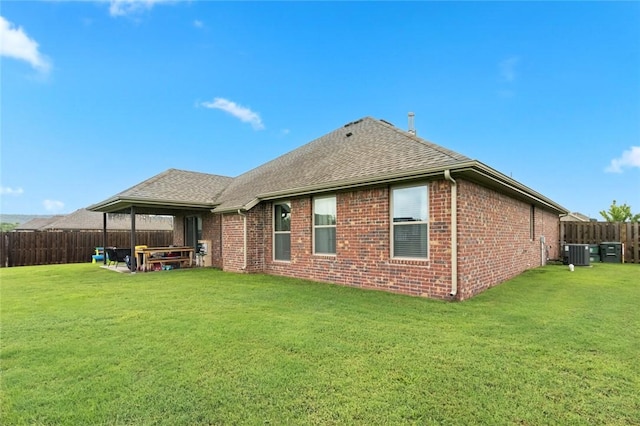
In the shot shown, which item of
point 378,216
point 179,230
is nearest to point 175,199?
point 179,230

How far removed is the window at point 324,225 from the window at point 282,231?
133 centimetres

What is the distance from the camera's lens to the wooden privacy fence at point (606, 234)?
14117mm

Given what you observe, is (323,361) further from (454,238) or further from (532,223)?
(532,223)

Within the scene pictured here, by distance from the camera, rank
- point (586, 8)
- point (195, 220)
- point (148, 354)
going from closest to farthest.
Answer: point (148, 354) → point (586, 8) → point (195, 220)

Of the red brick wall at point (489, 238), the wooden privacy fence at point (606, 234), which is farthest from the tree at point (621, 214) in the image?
the red brick wall at point (489, 238)

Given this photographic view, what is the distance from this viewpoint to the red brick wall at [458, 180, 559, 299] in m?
6.51

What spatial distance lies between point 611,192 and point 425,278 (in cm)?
2361

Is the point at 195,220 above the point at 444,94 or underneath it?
underneath

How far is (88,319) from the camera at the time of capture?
211 inches

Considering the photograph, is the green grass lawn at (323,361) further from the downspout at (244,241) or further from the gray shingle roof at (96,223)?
the gray shingle roof at (96,223)

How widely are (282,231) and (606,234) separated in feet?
50.2

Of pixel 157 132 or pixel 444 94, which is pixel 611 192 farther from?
pixel 157 132

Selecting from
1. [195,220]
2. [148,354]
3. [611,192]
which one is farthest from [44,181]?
[611,192]

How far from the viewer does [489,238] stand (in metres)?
7.77
